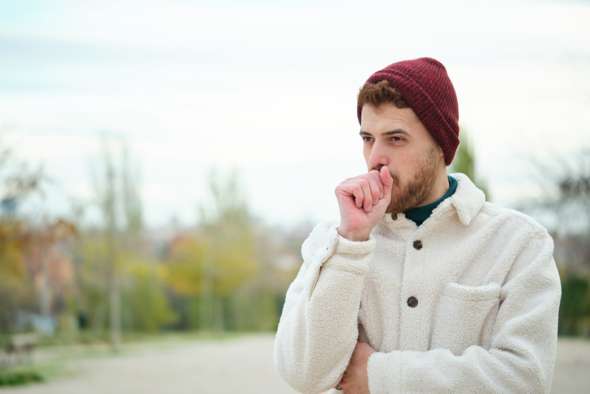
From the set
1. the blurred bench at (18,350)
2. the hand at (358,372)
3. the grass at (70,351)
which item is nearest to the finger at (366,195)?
the hand at (358,372)

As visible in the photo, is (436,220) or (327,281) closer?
(327,281)

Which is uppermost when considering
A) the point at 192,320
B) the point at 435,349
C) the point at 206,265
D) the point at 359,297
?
the point at 359,297

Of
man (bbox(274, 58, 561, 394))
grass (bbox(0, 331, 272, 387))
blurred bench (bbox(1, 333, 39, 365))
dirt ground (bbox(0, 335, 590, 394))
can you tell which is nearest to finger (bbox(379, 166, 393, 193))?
man (bbox(274, 58, 561, 394))

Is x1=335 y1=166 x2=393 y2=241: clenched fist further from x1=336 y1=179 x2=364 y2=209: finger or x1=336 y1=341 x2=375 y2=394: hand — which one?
x1=336 y1=341 x2=375 y2=394: hand

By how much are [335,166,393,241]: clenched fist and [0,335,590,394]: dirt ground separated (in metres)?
9.55

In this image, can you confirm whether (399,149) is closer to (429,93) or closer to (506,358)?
(429,93)

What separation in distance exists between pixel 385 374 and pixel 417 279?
284 mm

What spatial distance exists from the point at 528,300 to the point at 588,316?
19731mm

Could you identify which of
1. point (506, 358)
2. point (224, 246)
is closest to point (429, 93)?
point (506, 358)

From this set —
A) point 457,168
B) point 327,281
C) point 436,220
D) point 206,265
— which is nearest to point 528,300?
point 436,220

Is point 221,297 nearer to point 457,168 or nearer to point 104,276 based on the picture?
point 104,276

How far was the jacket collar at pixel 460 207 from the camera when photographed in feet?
7.73

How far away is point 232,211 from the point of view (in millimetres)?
28672

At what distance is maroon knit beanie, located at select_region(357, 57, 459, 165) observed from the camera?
2.30 meters
